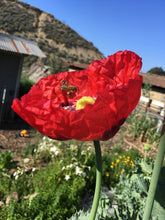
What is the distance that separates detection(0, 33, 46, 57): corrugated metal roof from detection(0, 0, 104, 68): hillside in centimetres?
2115

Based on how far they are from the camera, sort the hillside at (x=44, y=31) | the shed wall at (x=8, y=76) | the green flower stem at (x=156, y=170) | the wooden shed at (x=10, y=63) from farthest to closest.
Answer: the hillside at (x=44, y=31) → the shed wall at (x=8, y=76) → the wooden shed at (x=10, y=63) → the green flower stem at (x=156, y=170)

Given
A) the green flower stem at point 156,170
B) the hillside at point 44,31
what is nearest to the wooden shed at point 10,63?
the green flower stem at point 156,170

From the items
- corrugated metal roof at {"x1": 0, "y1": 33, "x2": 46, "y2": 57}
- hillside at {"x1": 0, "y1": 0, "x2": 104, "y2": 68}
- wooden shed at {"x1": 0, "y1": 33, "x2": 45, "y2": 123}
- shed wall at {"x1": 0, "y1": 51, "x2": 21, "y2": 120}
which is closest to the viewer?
corrugated metal roof at {"x1": 0, "y1": 33, "x2": 46, "y2": 57}

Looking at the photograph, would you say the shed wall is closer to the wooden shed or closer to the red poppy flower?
the wooden shed

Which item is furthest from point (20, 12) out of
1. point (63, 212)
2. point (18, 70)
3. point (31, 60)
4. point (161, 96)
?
point (63, 212)

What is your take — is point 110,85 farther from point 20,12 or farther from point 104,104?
point 20,12

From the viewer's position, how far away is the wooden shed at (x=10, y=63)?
232 inches

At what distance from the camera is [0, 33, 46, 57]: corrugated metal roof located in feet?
18.7

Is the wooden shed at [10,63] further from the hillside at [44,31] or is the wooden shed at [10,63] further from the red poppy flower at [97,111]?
the hillside at [44,31]

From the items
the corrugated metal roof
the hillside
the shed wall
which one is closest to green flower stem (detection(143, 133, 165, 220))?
the corrugated metal roof

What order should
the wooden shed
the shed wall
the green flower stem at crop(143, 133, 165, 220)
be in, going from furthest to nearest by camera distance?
1. the shed wall
2. the wooden shed
3. the green flower stem at crop(143, 133, 165, 220)

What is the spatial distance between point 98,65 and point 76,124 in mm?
298

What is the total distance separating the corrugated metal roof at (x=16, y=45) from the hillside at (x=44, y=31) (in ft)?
69.4

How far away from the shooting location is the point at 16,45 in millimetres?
6113
